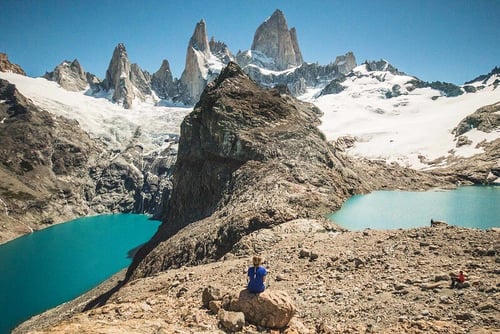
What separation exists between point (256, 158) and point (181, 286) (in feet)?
94.2

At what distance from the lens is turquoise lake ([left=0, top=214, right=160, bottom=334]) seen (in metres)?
56.4

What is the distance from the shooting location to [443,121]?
15262cm

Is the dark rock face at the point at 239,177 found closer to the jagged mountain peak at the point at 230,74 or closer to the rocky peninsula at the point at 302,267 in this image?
the jagged mountain peak at the point at 230,74

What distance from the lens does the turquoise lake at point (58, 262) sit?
185ft

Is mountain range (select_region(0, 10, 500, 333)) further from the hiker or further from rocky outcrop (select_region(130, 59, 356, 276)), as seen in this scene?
the hiker

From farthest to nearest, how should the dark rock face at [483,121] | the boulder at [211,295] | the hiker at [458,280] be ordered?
the dark rock face at [483,121]
the boulder at [211,295]
the hiker at [458,280]

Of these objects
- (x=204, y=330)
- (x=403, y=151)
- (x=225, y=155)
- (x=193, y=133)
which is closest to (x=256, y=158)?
(x=225, y=155)

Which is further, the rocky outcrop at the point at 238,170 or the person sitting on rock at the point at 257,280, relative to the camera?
the rocky outcrop at the point at 238,170

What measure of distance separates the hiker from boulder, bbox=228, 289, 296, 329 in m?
5.53

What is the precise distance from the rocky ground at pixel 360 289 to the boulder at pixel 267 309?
32cm

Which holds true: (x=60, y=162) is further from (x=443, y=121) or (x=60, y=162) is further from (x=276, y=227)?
(x=443, y=121)

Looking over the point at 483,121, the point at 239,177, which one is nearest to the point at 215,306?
the point at 239,177

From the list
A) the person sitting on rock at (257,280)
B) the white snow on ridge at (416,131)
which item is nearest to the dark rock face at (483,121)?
the white snow on ridge at (416,131)

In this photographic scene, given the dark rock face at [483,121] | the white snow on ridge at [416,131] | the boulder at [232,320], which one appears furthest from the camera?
the white snow on ridge at [416,131]
